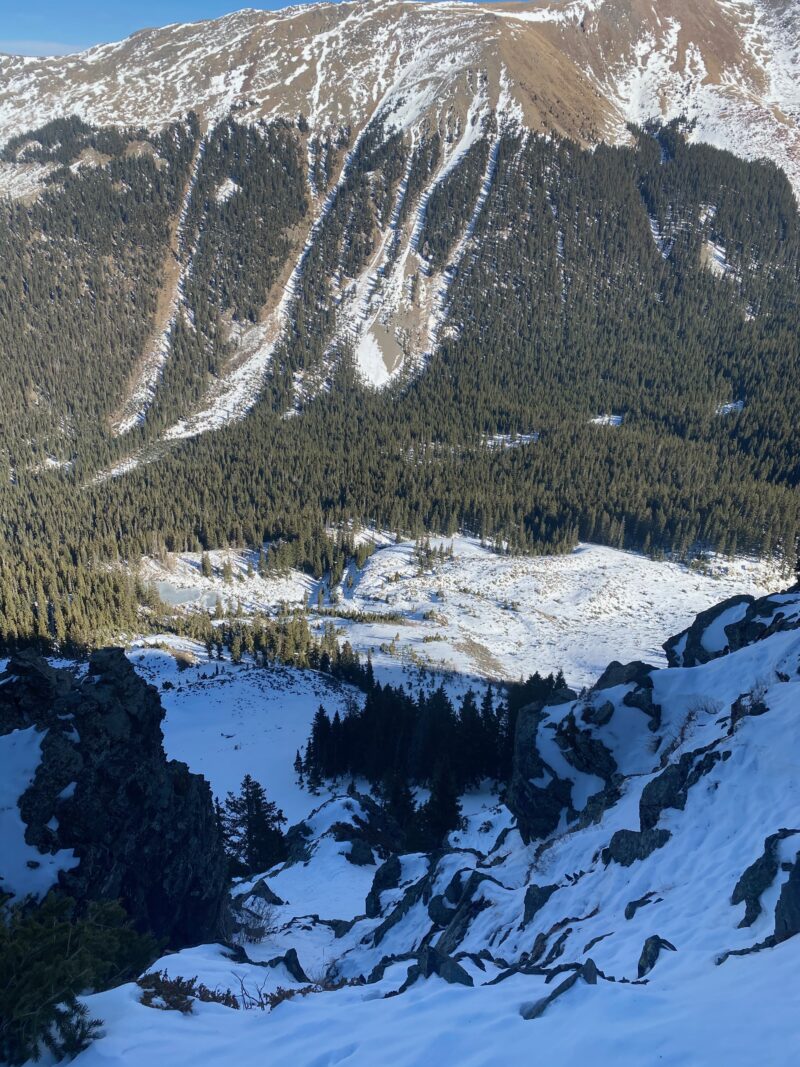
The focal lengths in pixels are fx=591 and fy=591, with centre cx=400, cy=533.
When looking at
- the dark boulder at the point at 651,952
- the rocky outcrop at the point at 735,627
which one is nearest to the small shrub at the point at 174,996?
the dark boulder at the point at 651,952

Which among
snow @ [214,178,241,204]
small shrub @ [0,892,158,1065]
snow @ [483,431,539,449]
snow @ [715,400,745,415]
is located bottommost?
small shrub @ [0,892,158,1065]

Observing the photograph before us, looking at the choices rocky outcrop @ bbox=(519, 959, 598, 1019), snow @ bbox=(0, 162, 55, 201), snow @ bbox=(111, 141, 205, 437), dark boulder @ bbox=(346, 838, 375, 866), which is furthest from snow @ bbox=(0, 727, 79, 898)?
snow @ bbox=(0, 162, 55, 201)

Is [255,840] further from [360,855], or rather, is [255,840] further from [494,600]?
[494,600]

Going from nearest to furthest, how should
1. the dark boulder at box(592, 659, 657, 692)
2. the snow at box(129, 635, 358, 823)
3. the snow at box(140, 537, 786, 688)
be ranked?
1. the dark boulder at box(592, 659, 657, 692)
2. the snow at box(129, 635, 358, 823)
3. the snow at box(140, 537, 786, 688)

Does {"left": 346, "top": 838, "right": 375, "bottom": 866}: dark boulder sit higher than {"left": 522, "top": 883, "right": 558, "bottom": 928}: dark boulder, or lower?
Result: lower

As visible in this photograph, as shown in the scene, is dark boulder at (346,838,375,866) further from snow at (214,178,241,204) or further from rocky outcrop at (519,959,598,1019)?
snow at (214,178,241,204)

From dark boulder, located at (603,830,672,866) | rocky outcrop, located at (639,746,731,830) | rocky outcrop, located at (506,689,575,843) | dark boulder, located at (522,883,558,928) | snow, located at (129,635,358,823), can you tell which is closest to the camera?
dark boulder, located at (603,830,672,866)

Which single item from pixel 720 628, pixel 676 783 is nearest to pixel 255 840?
pixel 676 783

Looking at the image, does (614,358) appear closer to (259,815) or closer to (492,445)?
(492,445)
